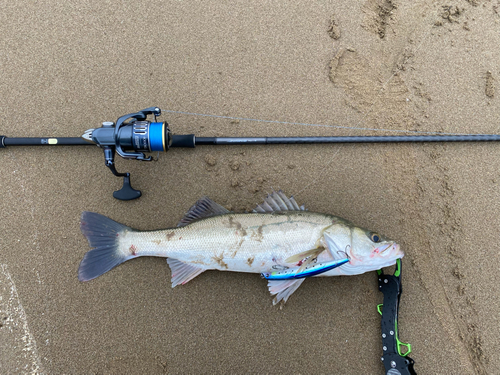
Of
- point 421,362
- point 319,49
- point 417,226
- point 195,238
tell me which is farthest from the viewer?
point 319,49

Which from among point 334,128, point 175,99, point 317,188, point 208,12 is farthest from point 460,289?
point 208,12

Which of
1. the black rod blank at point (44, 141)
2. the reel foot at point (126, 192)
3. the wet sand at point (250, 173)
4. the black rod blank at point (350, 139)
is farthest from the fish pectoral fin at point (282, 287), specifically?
the black rod blank at point (44, 141)

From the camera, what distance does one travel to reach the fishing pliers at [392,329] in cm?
228

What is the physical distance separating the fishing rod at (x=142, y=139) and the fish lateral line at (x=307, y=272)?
3.65 ft

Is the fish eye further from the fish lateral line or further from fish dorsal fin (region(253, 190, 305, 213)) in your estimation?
fish dorsal fin (region(253, 190, 305, 213))

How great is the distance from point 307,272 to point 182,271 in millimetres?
1057

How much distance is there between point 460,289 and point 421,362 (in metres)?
0.74

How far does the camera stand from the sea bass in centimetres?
217

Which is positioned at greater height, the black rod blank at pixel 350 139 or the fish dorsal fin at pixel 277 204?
the black rod blank at pixel 350 139

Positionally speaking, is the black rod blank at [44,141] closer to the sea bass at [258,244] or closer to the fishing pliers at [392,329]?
the sea bass at [258,244]

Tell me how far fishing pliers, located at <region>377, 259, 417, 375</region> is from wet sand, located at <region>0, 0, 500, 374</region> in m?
0.09

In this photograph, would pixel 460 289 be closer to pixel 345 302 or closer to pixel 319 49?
pixel 345 302

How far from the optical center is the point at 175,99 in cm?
274

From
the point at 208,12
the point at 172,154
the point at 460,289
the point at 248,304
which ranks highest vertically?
the point at 208,12
